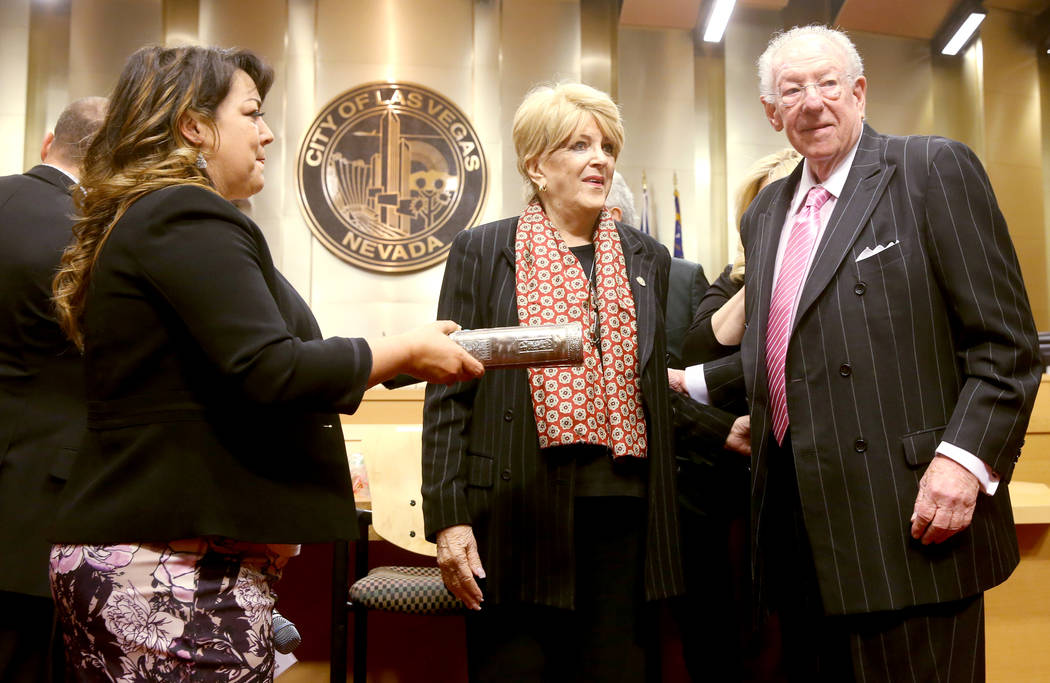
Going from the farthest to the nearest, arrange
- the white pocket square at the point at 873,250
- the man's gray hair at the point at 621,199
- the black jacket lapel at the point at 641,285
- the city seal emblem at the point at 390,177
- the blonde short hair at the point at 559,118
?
the city seal emblem at the point at 390,177
the man's gray hair at the point at 621,199
the blonde short hair at the point at 559,118
the black jacket lapel at the point at 641,285
the white pocket square at the point at 873,250

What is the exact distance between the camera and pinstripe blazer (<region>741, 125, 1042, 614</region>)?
1500 mm

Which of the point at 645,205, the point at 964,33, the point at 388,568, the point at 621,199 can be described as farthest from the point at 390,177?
the point at 964,33

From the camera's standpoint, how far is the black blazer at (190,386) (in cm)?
119

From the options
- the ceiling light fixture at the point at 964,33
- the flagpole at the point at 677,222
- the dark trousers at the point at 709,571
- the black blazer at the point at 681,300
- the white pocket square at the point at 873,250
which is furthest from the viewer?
the ceiling light fixture at the point at 964,33

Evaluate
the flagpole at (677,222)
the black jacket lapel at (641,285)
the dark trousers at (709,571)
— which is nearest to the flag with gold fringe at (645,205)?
the flagpole at (677,222)

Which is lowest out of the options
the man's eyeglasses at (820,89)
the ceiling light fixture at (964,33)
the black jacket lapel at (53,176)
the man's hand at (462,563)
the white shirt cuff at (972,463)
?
the man's hand at (462,563)

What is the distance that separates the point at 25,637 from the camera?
1969 millimetres

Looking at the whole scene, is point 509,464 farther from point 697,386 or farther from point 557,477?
point 697,386

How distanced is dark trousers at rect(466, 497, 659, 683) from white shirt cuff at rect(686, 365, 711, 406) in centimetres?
48

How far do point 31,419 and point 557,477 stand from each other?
1148 millimetres

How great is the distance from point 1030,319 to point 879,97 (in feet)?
20.5

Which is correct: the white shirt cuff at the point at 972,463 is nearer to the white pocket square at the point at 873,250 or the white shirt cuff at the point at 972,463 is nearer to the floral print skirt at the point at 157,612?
the white pocket square at the point at 873,250

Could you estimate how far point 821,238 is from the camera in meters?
1.65

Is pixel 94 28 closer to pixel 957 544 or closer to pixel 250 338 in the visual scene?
pixel 250 338
